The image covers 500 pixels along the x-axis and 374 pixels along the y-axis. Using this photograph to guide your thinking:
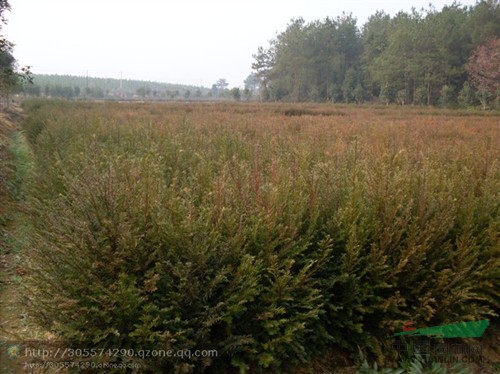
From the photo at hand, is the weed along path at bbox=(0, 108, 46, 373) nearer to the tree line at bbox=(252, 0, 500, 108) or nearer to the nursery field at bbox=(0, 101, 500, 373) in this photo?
the nursery field at bbox=(0, 101, 500, 373)

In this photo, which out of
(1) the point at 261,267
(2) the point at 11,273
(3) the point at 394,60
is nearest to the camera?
(1) the point at 261,267

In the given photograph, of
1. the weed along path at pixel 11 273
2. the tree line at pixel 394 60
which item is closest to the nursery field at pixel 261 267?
the weed along path at pixel 11 273

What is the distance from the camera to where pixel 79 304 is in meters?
2.67

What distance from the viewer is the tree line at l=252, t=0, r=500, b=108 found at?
44.0 metres

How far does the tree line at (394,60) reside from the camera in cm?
4403

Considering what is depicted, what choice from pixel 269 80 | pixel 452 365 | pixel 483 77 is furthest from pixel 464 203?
pixel 269 80

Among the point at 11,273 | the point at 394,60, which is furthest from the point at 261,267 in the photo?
the point at 394,60

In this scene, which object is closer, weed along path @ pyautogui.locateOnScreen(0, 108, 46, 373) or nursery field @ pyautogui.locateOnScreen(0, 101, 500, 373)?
nursery field @ pyautogui.locateOnScreen(0, 101, 500, 373)

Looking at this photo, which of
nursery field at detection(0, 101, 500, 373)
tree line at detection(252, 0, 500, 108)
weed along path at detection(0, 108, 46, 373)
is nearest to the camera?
nursery field at detection(0, 101, 500, 373)

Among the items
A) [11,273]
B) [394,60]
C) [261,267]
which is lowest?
[11,273]

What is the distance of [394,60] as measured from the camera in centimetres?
5119

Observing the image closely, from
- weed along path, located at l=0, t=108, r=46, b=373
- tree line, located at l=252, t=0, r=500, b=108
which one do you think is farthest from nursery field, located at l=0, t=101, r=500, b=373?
tree line, located at l=252, t=0, r=500, b=108

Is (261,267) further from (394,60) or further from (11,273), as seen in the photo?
(394,60)

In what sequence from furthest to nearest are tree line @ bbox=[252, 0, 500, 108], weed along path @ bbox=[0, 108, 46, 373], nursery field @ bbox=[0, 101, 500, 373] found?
tree line @ bbox=[252, 0, 500, 108] < weed along path @ bbox=[0, 108, 46, 373] < nursery field @ bbox=[0, 101, 500, 373]
